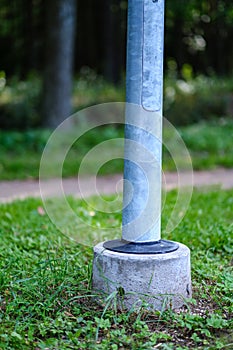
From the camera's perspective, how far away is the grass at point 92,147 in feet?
29.2

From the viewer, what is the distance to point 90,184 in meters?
7.77

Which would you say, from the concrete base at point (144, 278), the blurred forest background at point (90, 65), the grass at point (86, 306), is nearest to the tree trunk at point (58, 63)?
the blurred forest background at point (90, 65)

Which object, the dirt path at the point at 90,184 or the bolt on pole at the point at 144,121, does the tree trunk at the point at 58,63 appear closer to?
the dirt path at the point at 90,184

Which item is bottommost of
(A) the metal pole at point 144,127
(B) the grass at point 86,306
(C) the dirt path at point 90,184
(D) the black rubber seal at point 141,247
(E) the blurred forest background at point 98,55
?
(B) the grass at point 86,306

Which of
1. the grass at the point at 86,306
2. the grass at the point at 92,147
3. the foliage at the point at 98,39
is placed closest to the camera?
the grass at the point at 86,306

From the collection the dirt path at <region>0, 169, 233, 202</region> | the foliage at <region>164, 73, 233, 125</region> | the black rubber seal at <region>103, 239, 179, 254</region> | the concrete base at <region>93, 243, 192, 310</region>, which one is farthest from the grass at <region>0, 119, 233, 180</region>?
the concrete base at <region>93, 243, 192, 310</region>

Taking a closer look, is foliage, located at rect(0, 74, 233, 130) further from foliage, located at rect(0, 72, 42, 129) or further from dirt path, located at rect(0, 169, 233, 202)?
dirt path, located at rect(0, 169, 233, 202)

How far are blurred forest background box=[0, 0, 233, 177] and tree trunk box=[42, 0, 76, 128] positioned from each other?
2 cm

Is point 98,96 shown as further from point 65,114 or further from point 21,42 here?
point 21,42

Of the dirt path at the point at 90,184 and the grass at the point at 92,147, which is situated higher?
the grass at the point at 92,147

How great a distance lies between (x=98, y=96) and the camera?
14.0m

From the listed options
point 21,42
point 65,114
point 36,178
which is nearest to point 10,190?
point 36,178

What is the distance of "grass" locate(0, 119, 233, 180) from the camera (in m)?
8.90

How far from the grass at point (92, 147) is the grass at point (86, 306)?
3.58 metres
